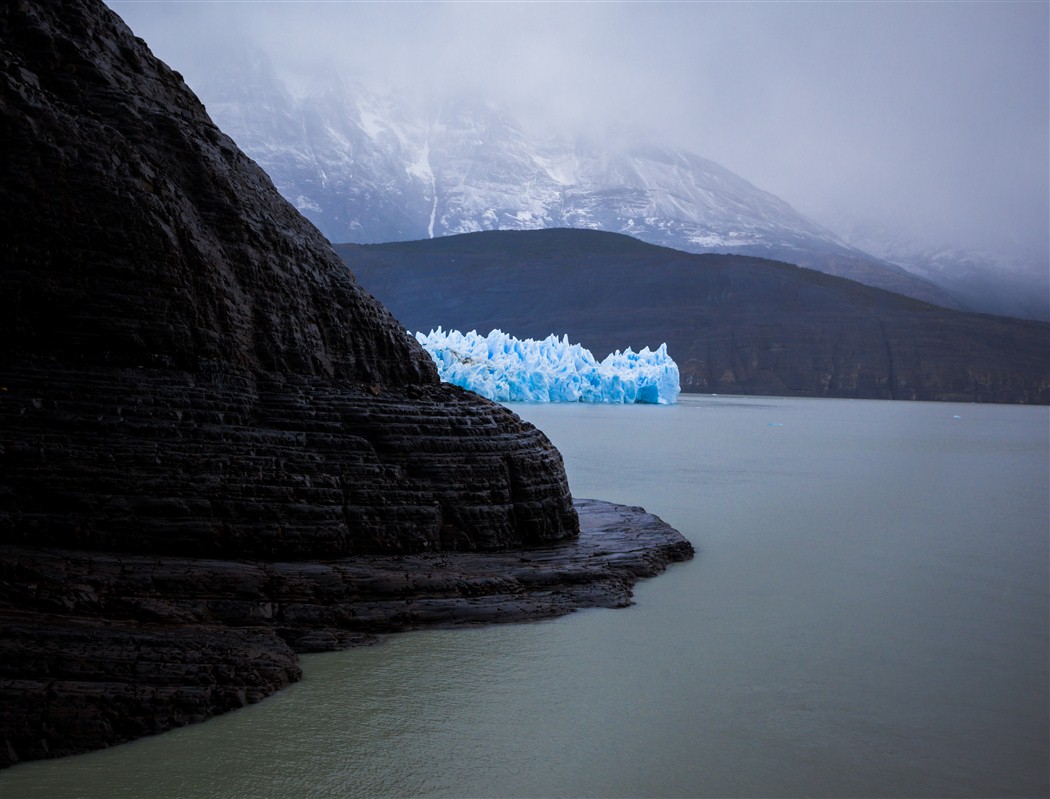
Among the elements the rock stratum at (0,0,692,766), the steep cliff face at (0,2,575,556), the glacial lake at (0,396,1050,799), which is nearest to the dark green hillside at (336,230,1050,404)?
the glacial lake at (0,396,1050,799)

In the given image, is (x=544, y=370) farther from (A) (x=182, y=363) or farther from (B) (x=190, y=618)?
(B) (x=190, y=618)

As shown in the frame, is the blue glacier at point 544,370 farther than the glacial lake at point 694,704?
Yes

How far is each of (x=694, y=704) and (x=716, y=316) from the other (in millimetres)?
89649

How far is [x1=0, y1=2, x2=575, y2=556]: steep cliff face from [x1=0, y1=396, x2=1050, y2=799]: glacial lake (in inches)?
42.9

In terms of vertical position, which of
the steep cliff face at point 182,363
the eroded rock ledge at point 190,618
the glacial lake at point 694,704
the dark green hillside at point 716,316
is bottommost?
the glacial lake at point 694,704

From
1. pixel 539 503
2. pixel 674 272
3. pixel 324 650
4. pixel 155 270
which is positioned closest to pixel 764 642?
pixel 539 503

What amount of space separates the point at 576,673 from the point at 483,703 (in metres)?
0.69

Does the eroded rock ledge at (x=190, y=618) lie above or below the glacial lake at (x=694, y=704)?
above

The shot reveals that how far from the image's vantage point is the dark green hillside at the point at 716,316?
77875mm

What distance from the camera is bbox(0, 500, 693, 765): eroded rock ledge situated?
421cm

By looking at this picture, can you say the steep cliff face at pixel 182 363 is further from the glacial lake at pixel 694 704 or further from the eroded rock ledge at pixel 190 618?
the glacial lake at pixel 694 704

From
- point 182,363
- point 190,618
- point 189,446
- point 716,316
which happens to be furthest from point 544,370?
point 716,316

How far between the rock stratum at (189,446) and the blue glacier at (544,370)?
96.0 feet

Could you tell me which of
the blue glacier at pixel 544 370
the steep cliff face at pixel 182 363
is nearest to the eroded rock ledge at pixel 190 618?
the steep cliff face at pixel 182 363
